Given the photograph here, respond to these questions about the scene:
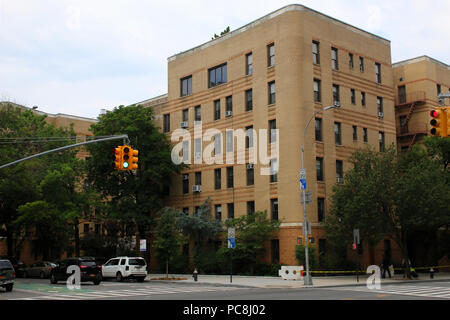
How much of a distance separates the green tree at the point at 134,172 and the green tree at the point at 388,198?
1944 cm

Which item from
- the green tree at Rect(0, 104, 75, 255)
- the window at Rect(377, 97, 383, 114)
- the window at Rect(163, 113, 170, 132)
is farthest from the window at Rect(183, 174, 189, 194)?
the window at Rect(377, 97, 383, 114)

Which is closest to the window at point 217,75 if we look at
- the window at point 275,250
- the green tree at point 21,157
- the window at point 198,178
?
the window at point 198,178

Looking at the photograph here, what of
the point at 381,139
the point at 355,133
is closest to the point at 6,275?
the point at 355,133

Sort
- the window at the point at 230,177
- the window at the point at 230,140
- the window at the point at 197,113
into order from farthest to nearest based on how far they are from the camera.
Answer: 1. the window at the point at 197,113
2. the window at the point at 230,177
3. the window at the point at 230,140

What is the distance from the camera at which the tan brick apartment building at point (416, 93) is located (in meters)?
55.8

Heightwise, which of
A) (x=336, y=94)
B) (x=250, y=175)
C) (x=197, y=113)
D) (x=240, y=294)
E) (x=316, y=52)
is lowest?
(x=240, y=294)

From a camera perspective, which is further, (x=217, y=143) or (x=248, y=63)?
(x=217, y=143)

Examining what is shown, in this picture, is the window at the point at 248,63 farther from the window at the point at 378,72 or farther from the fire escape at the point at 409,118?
the fire escape at the point at 409,118

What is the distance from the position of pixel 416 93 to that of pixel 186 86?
2383 cm

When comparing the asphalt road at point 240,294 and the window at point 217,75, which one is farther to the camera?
the window at point 217,75

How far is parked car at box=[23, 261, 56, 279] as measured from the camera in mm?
43625

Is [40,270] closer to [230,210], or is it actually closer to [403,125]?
[230,210]

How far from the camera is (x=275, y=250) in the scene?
A: 4481 cm

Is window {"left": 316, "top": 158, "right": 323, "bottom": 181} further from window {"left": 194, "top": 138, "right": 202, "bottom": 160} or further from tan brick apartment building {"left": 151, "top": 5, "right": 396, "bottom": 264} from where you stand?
window {"left": 194, "top": 138, "right": 202, "bottom": 160}
